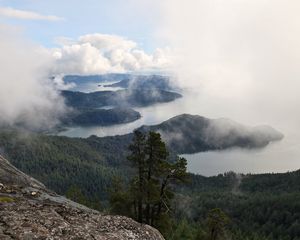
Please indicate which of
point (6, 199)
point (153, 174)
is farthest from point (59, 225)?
point (153, 174)

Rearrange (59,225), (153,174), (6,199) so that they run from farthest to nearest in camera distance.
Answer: (153,174)
(6,199)
(59,225)

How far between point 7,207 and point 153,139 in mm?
23356

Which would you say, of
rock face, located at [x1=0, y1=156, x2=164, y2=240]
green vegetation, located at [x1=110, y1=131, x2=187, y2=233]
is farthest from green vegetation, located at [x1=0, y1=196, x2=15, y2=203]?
green vegetation, located at [x1=110, y1=131, x2=187, y2=233]

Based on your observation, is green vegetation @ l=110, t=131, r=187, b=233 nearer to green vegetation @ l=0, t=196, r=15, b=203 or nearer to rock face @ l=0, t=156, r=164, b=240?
rock face @ l=0, t=156, r=164, b=240

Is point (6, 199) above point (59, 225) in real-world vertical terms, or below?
above

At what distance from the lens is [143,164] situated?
46.3 meters

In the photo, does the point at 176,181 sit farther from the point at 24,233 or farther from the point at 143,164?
the point at 24,233

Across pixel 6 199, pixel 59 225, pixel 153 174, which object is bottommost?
pixel 153 174

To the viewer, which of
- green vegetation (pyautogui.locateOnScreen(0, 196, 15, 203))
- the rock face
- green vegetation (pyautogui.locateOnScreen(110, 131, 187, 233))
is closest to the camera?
the rock face

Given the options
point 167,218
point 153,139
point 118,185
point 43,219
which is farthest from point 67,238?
point 118,185

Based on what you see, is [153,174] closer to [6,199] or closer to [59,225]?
[6,199]

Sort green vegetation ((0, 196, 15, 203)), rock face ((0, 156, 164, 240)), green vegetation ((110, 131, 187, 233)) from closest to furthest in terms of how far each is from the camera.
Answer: rock face ((0, 156, 164, 240)) < green vegetation ((0, 196, 15, 203)) < green vegetation ((110, 131, 187, 233))

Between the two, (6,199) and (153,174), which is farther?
(153,174)

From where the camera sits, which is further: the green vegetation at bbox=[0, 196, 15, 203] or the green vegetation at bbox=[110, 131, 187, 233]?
the green vegetation at bbox=[110, 131, 187, 233]
